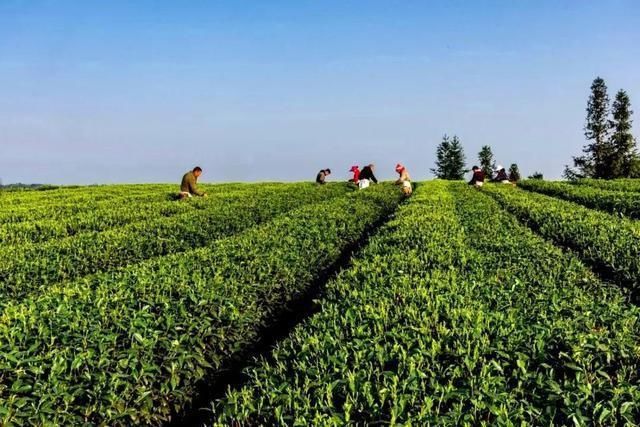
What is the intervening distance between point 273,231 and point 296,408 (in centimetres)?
950

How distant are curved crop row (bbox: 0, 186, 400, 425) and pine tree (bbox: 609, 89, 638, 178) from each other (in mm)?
75658

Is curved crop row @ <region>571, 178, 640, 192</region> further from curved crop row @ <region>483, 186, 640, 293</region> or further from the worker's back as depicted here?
the worker's back

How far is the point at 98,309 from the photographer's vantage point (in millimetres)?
6219

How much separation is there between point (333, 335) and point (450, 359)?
117cm

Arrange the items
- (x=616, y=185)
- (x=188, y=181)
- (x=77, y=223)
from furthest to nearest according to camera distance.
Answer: (x=616, y=185) < (x=188, y=181) < (x=77, y=223)

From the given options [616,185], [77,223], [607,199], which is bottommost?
[77,223]

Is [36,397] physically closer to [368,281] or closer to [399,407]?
[399,407]

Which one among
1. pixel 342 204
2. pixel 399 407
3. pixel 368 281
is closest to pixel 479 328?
pixel 399 407

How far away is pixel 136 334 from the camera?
18.0 feet

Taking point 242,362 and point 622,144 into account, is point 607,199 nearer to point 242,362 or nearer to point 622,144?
point 242,362

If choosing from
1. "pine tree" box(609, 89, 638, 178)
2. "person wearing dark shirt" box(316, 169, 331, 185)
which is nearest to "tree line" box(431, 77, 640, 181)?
"pine tree" box(609, 89, 638, 178)

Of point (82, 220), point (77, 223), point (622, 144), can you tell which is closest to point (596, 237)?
point (77, 223)

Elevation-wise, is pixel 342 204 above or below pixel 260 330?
above

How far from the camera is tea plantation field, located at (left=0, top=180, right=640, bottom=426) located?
12.4 feet
